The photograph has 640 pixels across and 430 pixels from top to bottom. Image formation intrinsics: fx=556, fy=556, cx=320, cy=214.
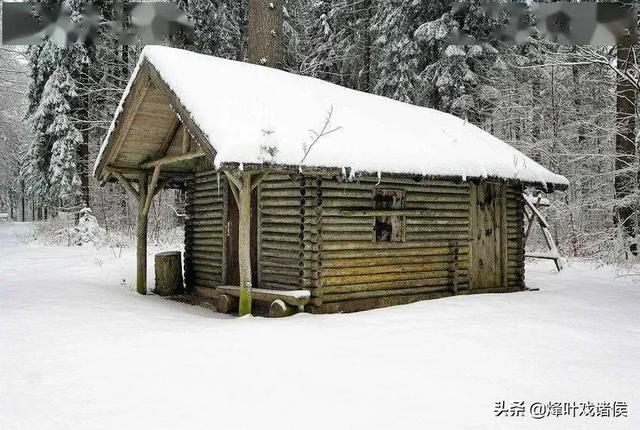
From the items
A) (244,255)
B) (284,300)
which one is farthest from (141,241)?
(284,300)

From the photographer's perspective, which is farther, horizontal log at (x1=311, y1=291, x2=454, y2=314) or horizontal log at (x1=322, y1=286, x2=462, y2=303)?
horizontal log at (x1=322, y1=286, x2=462, y2=303)

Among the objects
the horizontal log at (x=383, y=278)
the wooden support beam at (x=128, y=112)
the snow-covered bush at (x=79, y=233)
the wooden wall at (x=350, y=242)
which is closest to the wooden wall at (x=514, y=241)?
the wooden wall at (x=350, y=242)

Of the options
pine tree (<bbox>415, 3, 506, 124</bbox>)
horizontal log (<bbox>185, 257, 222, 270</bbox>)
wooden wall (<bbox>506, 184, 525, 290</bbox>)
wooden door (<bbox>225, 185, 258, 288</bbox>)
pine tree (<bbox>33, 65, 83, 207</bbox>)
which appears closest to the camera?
wooden door (<bbox>225, 185, 258, 288</bbox>)

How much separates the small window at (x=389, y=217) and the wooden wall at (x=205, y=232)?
11.7ft

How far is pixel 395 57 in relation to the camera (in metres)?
23.6

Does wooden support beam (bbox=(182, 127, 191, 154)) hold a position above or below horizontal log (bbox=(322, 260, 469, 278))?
→ above

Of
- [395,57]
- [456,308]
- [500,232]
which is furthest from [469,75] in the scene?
[456,308]

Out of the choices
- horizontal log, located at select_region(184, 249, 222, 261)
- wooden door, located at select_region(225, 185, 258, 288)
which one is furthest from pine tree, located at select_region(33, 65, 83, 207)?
wooden door, located at select_region(225, 185, 258, 288)

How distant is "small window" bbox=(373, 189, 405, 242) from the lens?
11.1 m

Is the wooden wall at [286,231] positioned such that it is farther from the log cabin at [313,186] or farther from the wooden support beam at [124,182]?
the wooden support beam at [124,182]

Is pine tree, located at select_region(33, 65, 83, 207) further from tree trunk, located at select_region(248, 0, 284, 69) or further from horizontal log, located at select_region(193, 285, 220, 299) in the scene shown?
horizontal log, located at select_region(193, 285, 220, 299)

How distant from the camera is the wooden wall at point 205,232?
12836 millimetres

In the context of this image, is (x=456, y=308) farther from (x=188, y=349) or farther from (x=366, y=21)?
(x=366, y=21)

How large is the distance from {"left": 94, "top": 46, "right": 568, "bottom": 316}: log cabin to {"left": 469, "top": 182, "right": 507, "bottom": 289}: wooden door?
4cm
